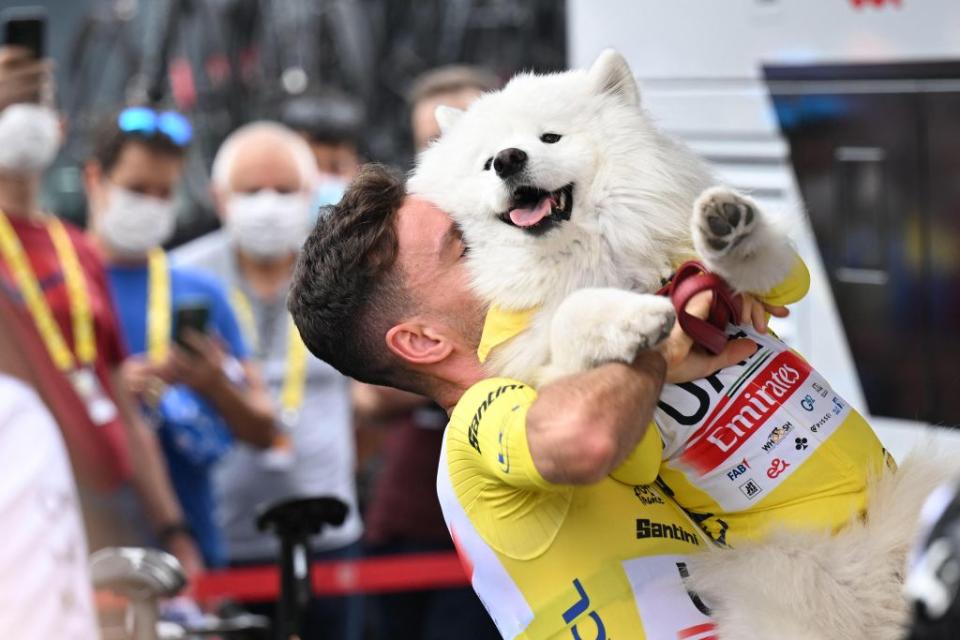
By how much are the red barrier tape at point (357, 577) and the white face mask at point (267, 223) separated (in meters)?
1.12

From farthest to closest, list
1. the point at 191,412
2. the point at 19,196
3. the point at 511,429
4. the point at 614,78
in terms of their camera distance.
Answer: the point at 191,412 → the point at 19,196 → the point at 614,78 → the point at 511,429

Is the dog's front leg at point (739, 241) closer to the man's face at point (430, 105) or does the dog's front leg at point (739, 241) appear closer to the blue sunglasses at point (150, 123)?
the man's face at point (430, 105)

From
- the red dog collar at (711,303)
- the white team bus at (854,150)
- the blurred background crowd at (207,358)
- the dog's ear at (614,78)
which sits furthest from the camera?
the blurred background crowd at (207,358)

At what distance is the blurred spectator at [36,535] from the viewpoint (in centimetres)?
172

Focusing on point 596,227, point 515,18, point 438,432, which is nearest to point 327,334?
point 596,227

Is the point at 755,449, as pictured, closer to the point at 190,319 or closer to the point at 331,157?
the point at 190,319

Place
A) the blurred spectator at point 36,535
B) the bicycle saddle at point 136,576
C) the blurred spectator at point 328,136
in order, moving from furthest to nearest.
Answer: the blurred spectator at point 328,136 < the bicycle saddle at point 136,576 < the blurred spectator at point 36,535

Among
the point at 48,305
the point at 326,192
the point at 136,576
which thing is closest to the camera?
the point at 136,576

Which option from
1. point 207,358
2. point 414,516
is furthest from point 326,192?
point 414,516

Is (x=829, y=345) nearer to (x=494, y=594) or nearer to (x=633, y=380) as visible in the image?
(x=494, y=594)

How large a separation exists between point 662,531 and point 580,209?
0.50 metres

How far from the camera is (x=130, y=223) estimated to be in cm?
475

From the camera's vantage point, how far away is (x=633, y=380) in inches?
71.4

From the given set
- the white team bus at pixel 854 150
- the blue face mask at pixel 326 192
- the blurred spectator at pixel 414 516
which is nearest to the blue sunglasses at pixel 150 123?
the blue face mask at pixel 326 192
